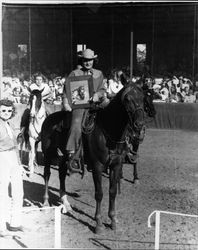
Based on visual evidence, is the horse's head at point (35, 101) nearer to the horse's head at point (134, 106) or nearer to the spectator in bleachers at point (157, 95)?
the horse's head at point (134, 106)

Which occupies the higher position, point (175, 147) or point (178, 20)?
point (178, 20)

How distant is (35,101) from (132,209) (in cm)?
398

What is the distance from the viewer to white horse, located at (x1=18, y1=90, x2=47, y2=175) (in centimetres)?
1116

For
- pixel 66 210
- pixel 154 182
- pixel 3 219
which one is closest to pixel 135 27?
pixel 154 182

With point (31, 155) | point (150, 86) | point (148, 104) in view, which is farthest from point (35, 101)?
point (150, 86)

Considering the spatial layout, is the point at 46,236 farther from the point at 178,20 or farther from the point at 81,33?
the point at 81,33

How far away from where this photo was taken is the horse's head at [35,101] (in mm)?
11133

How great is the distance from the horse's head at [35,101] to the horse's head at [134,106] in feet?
15.7

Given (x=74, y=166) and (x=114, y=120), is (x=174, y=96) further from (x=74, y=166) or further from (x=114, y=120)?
(x=114, y=120)

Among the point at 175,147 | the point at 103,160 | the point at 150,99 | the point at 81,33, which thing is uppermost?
the point at 81,33

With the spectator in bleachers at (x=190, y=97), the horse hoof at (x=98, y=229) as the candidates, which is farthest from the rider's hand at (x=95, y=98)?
the spectator in bleachers at (x=190, y=97)

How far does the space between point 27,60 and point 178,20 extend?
643 cm

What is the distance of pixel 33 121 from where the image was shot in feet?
37.5

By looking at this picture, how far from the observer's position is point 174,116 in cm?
1752
